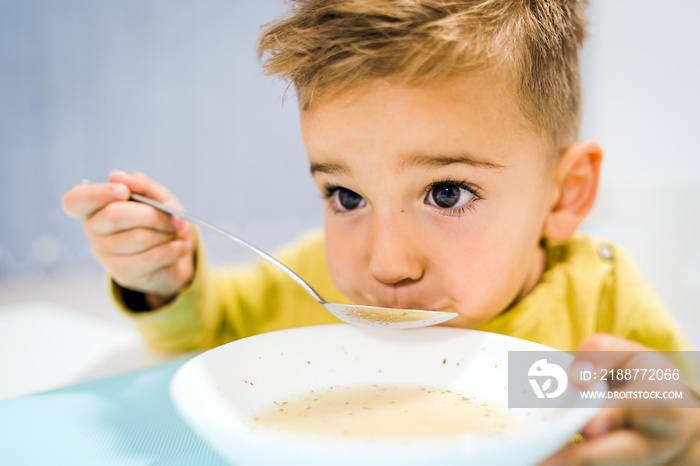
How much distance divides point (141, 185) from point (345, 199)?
327mm

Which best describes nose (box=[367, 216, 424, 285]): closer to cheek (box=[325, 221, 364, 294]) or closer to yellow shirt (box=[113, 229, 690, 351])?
cheek (box=[325, 221, 364, 294])

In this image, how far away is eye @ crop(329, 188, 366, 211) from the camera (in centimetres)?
70

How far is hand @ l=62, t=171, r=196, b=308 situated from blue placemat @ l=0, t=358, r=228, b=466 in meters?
0.18

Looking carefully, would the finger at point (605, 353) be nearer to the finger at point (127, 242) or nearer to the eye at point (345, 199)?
the eye at point (345, 199)

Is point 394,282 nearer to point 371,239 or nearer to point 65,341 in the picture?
point 371,239

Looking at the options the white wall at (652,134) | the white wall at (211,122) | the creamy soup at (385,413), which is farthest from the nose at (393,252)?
the white wall at (211,122)

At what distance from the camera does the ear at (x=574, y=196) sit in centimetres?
75

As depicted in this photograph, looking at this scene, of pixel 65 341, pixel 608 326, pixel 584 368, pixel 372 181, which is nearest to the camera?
pixel 584 368

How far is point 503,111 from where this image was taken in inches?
23.7

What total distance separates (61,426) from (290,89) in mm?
483

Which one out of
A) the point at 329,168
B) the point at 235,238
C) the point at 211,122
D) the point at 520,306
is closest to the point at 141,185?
the point at 235,238

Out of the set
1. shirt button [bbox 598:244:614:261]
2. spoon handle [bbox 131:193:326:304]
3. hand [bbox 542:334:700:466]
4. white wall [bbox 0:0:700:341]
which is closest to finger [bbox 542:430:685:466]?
hand [bbox 542:334:700:466]

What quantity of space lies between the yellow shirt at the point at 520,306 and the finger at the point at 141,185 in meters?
0.14

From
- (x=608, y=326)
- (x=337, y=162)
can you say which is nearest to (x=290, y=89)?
(x=337, y=162)
